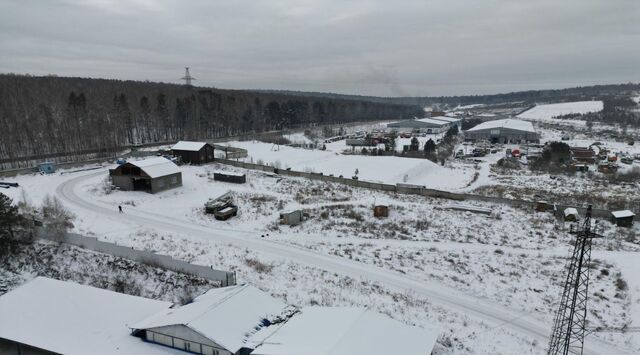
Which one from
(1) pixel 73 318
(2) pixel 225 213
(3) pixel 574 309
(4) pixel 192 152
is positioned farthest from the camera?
(4) pixel 192 152

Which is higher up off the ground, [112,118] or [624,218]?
[112,118]

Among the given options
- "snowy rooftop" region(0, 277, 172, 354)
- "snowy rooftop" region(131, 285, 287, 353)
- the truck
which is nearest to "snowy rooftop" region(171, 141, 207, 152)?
the truck

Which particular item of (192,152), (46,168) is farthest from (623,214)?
(46,168)

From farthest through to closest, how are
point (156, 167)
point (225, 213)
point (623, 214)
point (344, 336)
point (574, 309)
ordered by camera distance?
point (156, 167)
point (623, 214)
point (225, 213)
point (344, 336)
point (574, 309)

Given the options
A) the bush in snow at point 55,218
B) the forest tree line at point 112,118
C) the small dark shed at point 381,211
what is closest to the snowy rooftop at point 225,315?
the bush in snow at point 55,218

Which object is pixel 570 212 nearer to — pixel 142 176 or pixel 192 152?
pixel 142 176

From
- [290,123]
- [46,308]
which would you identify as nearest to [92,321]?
[46,308]

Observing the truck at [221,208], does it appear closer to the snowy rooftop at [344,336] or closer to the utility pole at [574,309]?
the snowy rooftop at [344,336]
